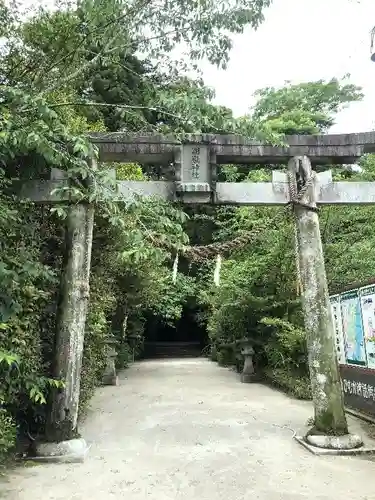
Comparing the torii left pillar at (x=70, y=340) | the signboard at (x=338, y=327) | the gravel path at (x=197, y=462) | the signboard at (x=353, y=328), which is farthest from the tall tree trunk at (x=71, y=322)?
the signboard at (x=338, y=327)

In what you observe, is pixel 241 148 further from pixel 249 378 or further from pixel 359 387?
pixel 249 378

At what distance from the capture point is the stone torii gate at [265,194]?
5.82m

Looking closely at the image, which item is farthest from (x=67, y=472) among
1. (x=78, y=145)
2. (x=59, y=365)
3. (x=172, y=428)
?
(x=78, y=145)

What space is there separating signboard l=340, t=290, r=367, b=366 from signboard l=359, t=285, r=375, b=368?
0.13 m

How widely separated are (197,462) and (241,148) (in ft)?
13.2

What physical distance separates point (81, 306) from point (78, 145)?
2.42 meters

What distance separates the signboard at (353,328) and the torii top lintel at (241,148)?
2.18 meters

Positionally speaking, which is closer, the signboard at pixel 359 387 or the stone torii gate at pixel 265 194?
the stone torii gate at pixel 265 194

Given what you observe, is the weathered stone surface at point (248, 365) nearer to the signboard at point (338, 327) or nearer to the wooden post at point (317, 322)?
the signboard at point (338, 327)

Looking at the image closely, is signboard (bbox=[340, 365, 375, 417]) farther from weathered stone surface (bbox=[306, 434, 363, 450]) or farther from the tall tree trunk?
the tall tree trunk

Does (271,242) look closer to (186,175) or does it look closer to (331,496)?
(186,175)

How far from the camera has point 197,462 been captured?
5320 millimetres

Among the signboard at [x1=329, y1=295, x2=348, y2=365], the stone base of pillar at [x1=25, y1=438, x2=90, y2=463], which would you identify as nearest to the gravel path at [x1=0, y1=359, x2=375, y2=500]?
the stone base of pillar at [x1=25, y1=438, x2=90, y2=463]

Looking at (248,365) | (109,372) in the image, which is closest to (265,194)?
(248,365)
